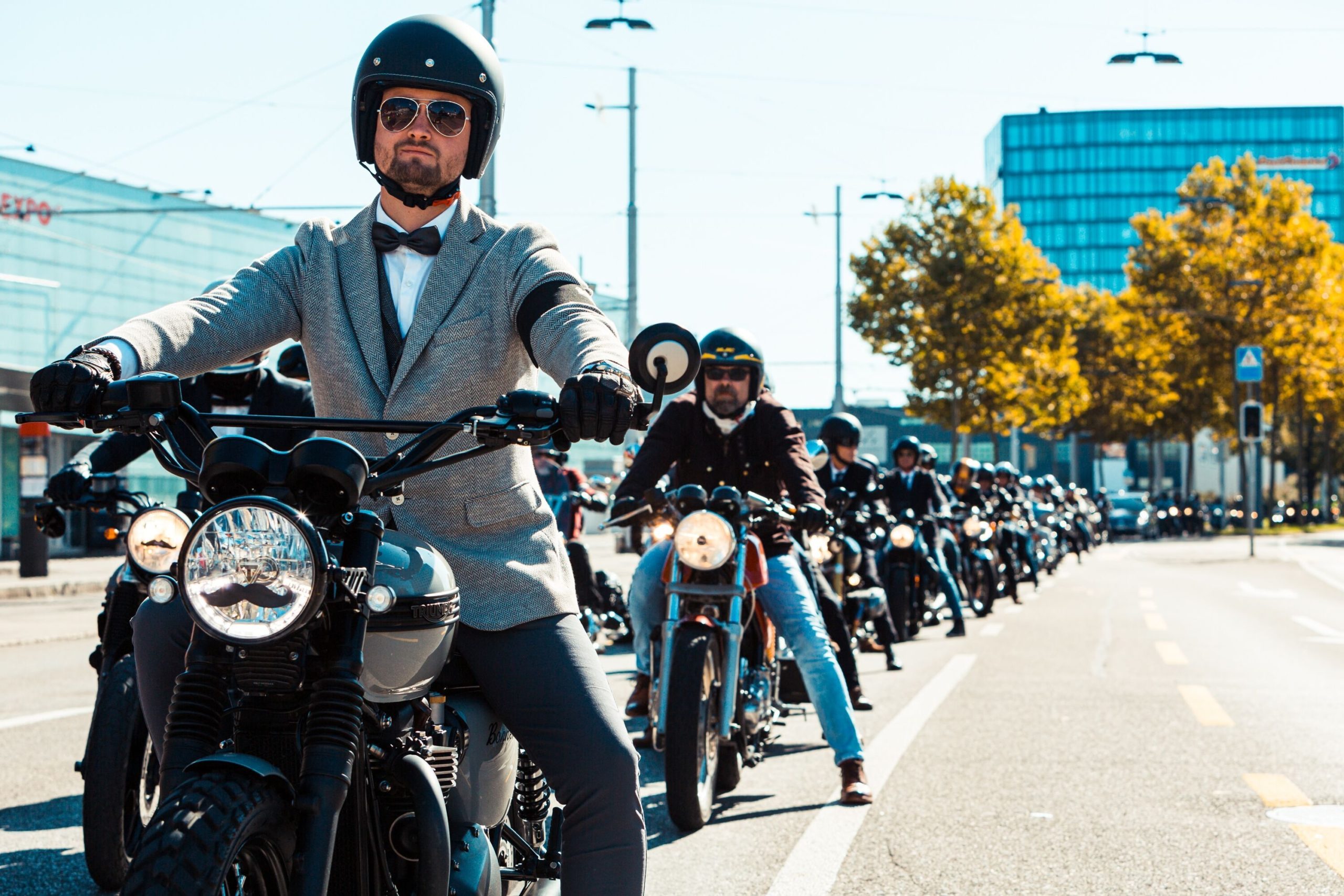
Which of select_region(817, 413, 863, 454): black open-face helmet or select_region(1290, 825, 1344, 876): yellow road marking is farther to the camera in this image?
select_region(817, 413, 863, 454): black open-face helmet

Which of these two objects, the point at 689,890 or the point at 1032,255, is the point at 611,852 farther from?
the point at 1032,255

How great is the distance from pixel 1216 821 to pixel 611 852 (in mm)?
3463

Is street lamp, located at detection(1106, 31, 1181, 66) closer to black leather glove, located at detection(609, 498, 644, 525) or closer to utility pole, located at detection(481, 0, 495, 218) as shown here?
utility pole, located at detection(481, 0, 495, 218)

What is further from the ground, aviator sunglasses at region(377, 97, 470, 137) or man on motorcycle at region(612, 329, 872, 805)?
aviator sunglasses at region(377, 97, 470, 137)

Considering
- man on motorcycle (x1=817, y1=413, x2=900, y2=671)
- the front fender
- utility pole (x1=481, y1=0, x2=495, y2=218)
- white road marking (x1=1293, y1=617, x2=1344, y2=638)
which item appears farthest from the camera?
utility pole (x1=481, y1=0, x2=495, y2=218)

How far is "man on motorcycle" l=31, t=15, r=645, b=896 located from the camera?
292cm

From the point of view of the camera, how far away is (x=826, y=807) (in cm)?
605

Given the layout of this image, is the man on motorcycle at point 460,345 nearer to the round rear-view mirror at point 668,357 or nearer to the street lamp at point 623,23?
the round rear-view mirror at point 668,357

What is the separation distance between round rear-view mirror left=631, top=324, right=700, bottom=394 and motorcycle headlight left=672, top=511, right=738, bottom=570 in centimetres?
293

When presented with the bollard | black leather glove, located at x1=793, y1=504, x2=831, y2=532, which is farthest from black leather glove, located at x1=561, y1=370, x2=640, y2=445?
the bollard

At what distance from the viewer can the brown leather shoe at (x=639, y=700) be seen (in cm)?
775

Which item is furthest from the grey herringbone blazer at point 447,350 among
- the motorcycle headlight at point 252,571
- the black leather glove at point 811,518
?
the black leather glove at point 811,518

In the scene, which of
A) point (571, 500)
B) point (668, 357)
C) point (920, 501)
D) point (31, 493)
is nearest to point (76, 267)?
point (31, 493)

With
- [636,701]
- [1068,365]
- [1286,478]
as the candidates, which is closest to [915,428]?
[1286,478]
